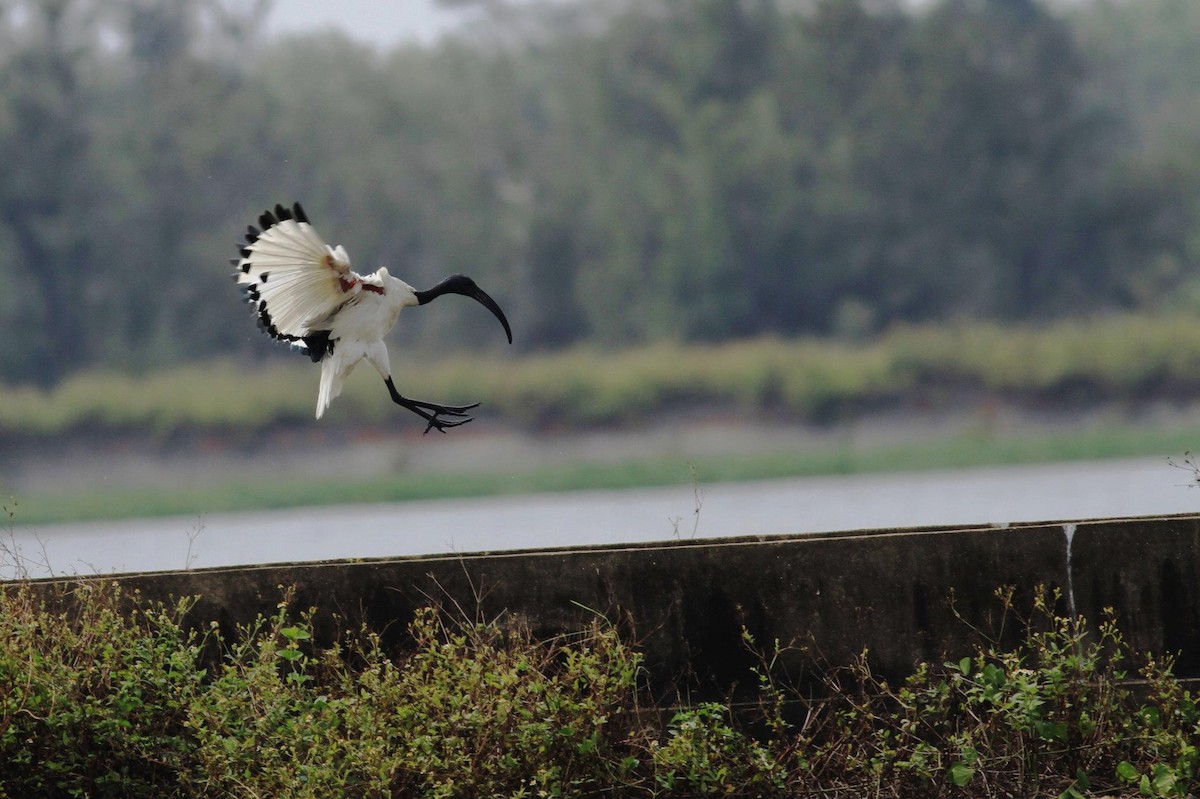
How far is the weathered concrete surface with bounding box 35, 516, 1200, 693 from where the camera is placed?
20.4 feet

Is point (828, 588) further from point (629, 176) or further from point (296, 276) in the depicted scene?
point (629, 176)

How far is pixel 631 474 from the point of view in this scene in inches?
1293

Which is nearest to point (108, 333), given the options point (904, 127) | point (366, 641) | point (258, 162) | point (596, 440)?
point (258, 162)

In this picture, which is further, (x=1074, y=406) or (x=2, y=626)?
(x=1074, y=406)

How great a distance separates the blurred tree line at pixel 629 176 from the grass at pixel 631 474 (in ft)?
21.1

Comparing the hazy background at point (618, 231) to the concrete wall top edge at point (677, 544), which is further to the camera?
the hazy background at point (618, 231)

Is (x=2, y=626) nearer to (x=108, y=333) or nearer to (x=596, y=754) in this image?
(x=596, y=754)

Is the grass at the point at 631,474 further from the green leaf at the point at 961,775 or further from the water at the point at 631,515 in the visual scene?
the green leaf at the point at 961,775

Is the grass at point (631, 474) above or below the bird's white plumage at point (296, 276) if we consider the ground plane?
above

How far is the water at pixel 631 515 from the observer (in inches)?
790

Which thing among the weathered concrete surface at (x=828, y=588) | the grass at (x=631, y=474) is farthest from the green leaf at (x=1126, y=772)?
the grass at (x=631, y=474)

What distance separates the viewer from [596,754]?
5.73 m

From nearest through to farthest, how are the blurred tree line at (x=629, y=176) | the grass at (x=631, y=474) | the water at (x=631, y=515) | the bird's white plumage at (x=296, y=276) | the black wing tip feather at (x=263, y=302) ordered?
the black wing tip feather at (x=263, y=302) < the bird's white plumage at (x=296, y=276) < the water at (x=631, y=515) < the grass at (x=631, y=474) < the blurred tree line at (x=629, y=176)

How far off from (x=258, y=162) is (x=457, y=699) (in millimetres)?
39283
